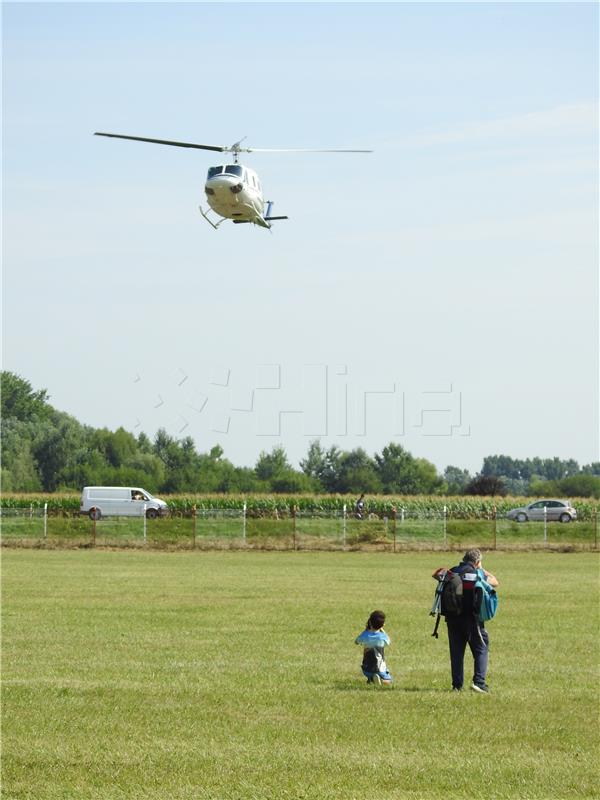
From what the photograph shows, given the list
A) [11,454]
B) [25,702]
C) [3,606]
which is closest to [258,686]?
[25,702]

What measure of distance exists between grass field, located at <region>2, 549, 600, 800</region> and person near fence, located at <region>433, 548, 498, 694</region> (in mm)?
360

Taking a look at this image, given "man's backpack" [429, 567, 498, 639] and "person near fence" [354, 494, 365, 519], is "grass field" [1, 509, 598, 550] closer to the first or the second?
"person near fence" [354, 494, 365, 519]

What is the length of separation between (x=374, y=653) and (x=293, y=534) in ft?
131

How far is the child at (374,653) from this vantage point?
18.7 metres

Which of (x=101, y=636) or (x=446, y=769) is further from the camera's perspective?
(x=101, y=636)

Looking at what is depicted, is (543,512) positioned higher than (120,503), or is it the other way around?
(120,503)

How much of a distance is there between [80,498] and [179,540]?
25855 mm

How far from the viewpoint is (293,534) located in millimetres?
58594

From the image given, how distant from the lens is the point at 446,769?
523 inches

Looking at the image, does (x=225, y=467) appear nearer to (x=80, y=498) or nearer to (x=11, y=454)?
(x=11, y=454)

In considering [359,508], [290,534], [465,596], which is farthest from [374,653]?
[359,508]

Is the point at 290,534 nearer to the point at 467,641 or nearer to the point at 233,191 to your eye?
the point at 233,191

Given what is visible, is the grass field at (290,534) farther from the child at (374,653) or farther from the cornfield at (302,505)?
the child at (374,653)

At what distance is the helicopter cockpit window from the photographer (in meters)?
37.5
